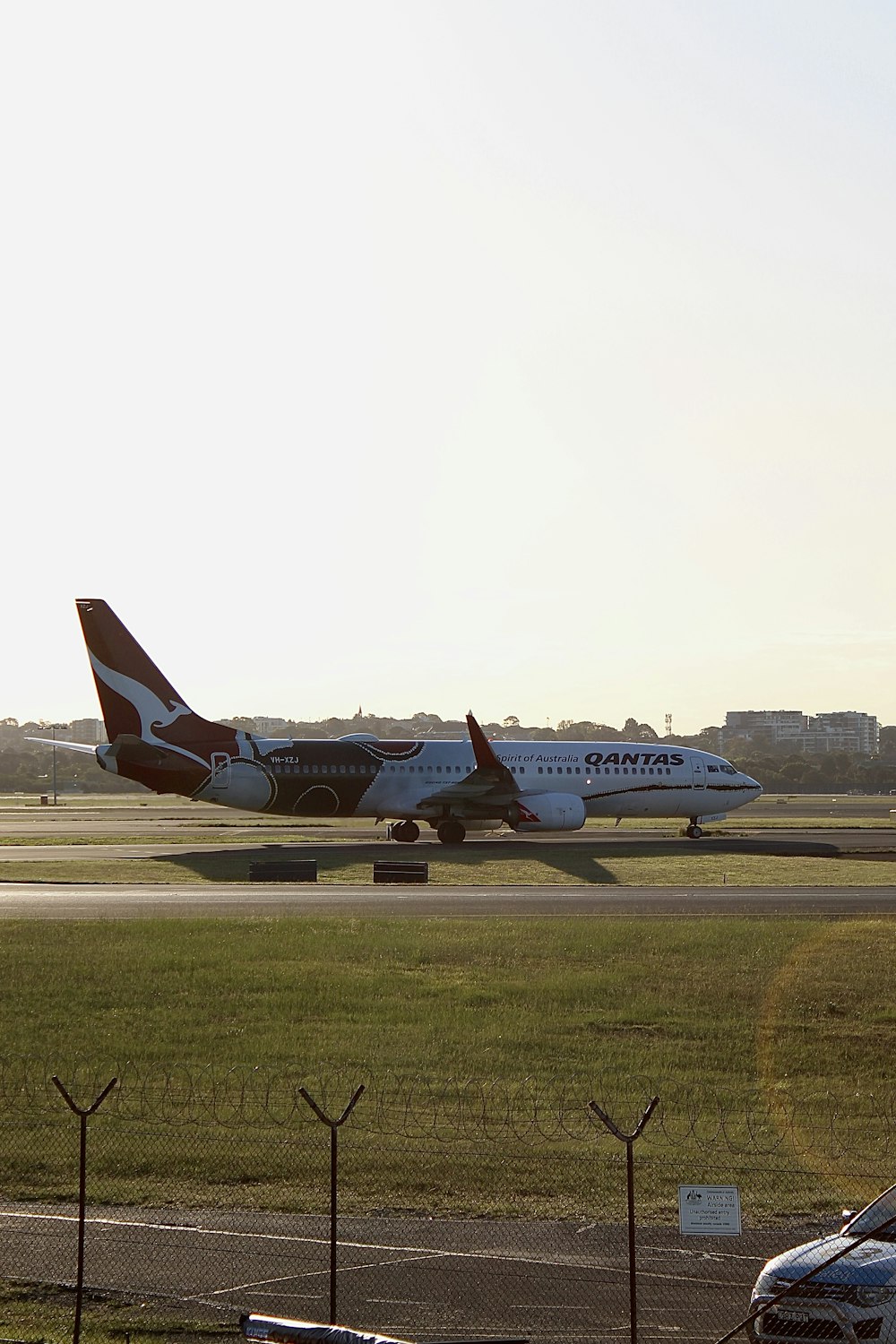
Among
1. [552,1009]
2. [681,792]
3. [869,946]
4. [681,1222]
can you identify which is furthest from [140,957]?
[681,792]

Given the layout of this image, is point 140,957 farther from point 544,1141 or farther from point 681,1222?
point 681,1222

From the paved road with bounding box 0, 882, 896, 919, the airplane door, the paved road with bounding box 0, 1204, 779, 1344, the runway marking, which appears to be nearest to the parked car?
the paved road with bounding box 0, 1204, 779, 1344

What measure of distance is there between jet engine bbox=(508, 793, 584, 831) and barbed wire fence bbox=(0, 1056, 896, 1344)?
142 feet

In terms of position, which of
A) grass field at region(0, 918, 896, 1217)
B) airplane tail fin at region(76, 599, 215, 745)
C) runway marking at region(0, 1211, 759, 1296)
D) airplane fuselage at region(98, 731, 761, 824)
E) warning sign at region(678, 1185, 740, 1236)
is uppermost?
airplane tail fin at region(76, 599, 215, 745)

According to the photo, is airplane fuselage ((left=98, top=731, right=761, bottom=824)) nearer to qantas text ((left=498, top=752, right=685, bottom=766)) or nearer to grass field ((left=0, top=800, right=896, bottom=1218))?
qantas text ((left=498, top=752, right=685, bottom=766))

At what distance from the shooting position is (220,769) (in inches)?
2468

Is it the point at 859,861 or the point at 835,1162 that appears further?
the point at 859,861

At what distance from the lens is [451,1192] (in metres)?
16.9

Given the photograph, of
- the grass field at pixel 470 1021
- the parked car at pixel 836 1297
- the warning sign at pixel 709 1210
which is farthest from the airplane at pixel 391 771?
the parked car at pixel 836 1297

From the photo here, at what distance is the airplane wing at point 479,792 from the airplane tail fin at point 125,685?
38.2ft

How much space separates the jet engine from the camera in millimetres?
65000

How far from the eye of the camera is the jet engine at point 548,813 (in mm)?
65000

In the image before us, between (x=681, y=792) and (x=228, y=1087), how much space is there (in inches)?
1983

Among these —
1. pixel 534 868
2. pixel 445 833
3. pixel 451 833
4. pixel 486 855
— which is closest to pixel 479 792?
pixel 451 833
